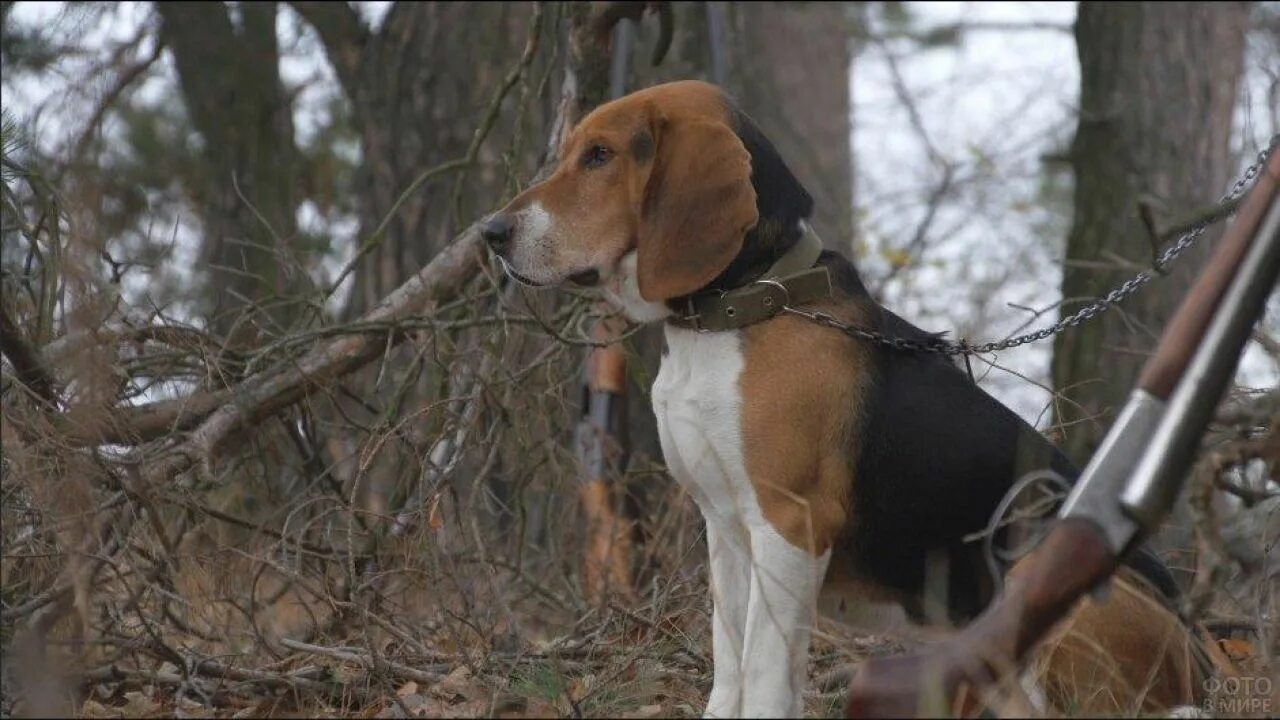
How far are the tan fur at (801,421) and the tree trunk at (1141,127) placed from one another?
4.15 meters

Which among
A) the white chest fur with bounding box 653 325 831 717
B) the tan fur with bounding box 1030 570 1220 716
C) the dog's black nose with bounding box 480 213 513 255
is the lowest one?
the tan fur with bounding box 1030 570 1220 716

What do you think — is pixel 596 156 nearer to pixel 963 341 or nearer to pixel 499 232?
pixel 499 232

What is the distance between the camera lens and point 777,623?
357 cm

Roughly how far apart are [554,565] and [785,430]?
2.37 metres

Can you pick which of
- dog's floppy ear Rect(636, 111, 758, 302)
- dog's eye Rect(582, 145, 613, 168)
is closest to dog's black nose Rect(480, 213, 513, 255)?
dog's eye Rect(582, 145, 613, 168)

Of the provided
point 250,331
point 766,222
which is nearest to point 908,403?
point 766,222

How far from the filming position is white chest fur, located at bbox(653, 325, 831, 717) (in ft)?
12.0

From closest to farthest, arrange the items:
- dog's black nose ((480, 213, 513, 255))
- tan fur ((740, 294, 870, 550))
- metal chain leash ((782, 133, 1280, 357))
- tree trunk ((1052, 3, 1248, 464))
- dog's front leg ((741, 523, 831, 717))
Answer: dog's front leg ((741, 523, 831, 717)) → tan fur ((740, 294, 870, 550)) → metal chain leash ((782, 133, 1280, 357)) → dog's black nose ((480, 213, 513, 255)) → tree trunk ((1052, 3, 1248, 464))

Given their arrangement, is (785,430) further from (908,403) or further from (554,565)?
(554,565)

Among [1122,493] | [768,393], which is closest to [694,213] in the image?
[768,393]

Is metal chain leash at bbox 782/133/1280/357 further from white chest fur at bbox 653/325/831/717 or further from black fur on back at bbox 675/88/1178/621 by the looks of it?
white chest fur at bbox 653/325/831/717

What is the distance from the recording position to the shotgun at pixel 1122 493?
2.97 meters

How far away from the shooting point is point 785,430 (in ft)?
12.6

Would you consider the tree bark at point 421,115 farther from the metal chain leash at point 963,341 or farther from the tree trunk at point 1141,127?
the metal chain leash at point 963,341
